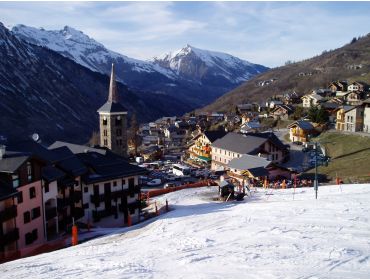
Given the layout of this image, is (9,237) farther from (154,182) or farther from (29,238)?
(154,182)

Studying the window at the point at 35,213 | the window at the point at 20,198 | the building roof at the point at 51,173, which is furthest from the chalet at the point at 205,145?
the window at the point at 20,198

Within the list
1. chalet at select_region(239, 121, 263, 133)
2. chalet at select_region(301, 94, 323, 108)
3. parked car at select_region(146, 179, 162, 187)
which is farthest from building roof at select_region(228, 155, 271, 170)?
chalet at select_region(301, 94, 323, 108)

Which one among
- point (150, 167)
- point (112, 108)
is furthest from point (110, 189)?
point (150, 167)

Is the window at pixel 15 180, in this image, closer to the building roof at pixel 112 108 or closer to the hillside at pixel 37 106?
the building roof at pixel 112 108

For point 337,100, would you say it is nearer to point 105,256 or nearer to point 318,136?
point 318,136

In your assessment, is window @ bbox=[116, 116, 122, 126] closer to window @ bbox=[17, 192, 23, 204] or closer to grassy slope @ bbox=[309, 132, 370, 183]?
grassy slope @ bbox=[309, 132, 370, 183]

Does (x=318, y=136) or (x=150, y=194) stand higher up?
(x=318, y=136)

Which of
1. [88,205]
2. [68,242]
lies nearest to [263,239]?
[68,242]

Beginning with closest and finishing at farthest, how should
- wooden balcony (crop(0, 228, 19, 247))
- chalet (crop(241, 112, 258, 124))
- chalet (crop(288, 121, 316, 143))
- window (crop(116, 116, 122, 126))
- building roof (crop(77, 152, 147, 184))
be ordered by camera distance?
wooden balcony (crop(0, 228, 19, 247))
building roof (crop(77, 152, 147, 184))
window (crop(116, 116, 122, 126))
chalet (crop(288, 121, 316, 143))
chalet (crop(241, 112, 258, 124))
